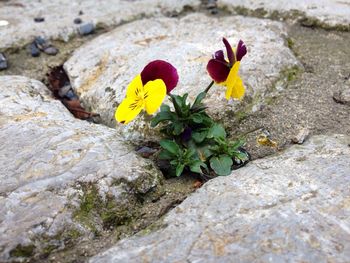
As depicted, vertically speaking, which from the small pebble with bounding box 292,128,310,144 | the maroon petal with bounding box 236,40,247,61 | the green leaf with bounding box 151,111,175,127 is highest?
the maroon petal with bounding box 236,40,247,61

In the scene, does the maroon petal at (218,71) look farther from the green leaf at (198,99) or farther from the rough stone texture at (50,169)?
the rough stone texture at (50,169)

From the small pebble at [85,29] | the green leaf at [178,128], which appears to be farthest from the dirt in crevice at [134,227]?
the small pebble at [85,29]

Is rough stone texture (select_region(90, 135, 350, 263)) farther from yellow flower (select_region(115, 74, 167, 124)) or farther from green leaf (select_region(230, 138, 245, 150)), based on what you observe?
yellow flower (select_region(115, 74, 167, 124))

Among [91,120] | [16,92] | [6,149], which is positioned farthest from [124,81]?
[6,149]

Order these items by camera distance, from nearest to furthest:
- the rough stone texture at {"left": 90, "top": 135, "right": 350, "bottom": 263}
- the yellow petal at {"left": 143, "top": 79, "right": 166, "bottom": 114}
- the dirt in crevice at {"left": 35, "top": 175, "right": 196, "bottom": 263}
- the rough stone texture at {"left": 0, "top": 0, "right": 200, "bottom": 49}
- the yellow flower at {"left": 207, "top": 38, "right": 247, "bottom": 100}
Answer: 1. the rough stone texture at {"left": 90, "top": 135, "right": 350, "bottom": 263}
2. the dirt in crevice at {"left": 35, "top": 175, "right": 196, "bottom": 263}
3. the yellow petal at {"left": 143, "top": 79, "right": 166, "bottom": 114}
4. the yellow flower at {"left": 207, "top": 38, "right": 247, "bottom": 100}
5. the rough stone texture at {"left": 0, "top": 0, "right": 200, "bottom": 49}

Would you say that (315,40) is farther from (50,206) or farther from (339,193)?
(50,206)

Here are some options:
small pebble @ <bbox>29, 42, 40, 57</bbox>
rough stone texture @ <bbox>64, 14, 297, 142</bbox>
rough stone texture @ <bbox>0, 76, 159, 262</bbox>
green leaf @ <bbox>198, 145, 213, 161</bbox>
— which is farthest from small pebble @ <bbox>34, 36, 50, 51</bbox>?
green leaf @ <bbox>198, 145, 213, 161</bbox>
